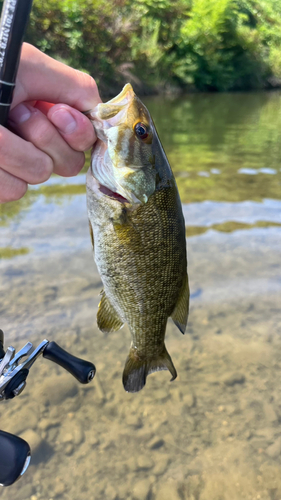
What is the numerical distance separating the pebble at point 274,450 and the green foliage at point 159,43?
773 inches

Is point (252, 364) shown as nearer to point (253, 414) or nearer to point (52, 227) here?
point (253, 414)

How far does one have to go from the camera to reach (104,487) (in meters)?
2.24

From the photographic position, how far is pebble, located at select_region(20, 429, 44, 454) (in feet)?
7.84

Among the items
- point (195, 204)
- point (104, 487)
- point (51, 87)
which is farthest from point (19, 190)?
point (195, 204)

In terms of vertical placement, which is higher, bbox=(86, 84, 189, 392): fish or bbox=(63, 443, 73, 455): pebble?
bbox=(86, 84, 189, 392): fish

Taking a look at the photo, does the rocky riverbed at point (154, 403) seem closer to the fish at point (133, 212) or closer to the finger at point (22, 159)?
the fish at point (133, 212)

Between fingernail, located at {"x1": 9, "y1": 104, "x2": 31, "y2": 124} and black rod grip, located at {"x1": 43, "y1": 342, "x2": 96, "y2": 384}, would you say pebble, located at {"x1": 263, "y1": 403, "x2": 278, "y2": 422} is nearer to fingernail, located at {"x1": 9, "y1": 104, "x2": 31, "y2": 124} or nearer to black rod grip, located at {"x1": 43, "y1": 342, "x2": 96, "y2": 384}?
black rod grip, located at {"x1": 43, "y1": 342, "x2": 96, "y2": 384}

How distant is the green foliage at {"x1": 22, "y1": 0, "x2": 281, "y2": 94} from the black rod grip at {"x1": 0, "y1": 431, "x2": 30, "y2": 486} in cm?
1991

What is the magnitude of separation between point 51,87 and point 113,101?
10.0 inches

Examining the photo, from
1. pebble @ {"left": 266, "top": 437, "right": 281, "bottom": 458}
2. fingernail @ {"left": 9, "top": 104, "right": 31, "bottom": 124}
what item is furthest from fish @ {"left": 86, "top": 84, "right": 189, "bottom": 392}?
pebble @ {"left": 266, "top": 437, "right": 281, "bottom": 458}

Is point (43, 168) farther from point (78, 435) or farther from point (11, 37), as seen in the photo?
point (78, 435)

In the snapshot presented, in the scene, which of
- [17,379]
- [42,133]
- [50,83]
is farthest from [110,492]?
[50,83]

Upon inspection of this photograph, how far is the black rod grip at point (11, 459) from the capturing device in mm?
1353

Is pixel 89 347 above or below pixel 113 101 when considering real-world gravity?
below
